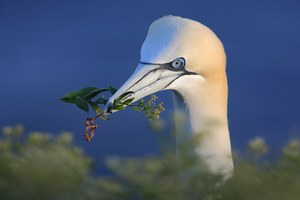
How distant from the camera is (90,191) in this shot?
1.51 meters

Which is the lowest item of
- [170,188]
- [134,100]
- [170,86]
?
[170,188]

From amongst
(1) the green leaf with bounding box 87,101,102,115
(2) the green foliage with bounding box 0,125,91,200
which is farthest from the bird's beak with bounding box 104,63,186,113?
(2) the green foliage with bounding box 0,125,91,200

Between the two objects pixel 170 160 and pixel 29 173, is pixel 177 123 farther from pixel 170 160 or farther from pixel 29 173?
pixel 29 173

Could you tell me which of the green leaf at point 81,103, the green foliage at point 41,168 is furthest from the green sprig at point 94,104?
the green foliage at point 41,168

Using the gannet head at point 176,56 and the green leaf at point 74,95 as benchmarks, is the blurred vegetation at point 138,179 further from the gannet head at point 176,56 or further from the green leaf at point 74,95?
the gannet head at point 176,56

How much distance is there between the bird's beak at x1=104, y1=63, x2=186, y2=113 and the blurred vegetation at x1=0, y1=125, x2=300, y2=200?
3.53m

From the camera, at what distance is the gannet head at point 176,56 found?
17.5 ft

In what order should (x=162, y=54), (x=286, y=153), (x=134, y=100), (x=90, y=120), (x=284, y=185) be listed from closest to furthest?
(x=284, y=185) → (x=286, y=153) → (x=90, y=120) → (x=134, y=100) → (x=162, y=54)

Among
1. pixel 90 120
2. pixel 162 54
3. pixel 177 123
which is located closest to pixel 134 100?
pixel 162 54

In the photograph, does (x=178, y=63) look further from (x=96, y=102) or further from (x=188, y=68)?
(x=96, y=102)

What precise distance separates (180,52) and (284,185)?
3.97m

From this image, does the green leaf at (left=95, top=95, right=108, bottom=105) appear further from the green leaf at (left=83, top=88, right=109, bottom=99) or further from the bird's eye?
the bird's eye

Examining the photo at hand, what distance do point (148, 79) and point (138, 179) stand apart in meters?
3.88

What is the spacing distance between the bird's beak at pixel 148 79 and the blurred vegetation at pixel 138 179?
3.53m
